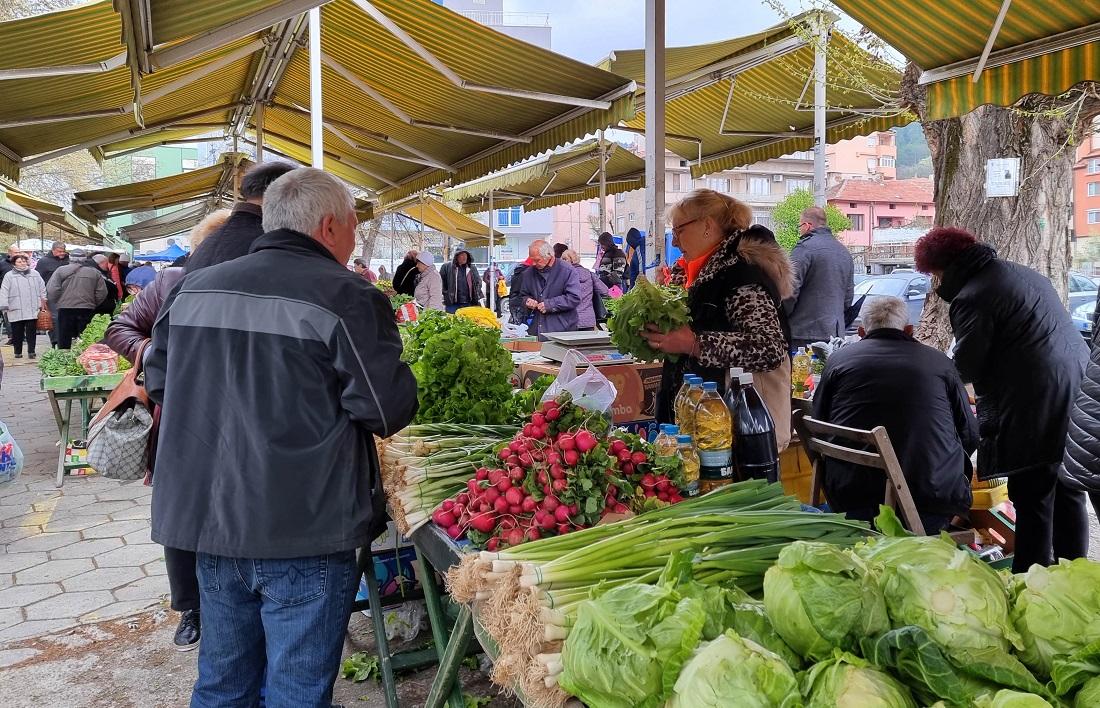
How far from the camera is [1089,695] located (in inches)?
43.9

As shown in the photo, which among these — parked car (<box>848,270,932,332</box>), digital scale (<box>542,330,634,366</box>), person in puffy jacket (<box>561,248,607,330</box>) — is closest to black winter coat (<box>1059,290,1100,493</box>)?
digital scale (<box>542,330,634,366</box>)

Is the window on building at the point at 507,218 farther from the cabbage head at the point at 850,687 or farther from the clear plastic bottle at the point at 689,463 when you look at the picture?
the cabbage head at the point at 850,687

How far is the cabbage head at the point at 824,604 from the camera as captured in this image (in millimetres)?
1241

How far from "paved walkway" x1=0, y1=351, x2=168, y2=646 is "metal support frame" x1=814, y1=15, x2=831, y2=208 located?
613cm

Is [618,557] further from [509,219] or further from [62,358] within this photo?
[509,219]

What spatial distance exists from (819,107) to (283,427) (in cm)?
605

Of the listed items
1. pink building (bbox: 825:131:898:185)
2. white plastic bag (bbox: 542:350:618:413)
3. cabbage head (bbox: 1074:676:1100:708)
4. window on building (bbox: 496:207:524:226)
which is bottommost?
cabbage head (bbox: 1074:676:1100:708)

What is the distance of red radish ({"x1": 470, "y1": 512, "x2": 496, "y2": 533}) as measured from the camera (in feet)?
6.81

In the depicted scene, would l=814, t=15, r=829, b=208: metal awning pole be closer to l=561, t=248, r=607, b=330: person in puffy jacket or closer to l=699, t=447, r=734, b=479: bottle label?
l=561, t=248, r=607, b=330: person in puffy jacket

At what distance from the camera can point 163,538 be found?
7.59 feet

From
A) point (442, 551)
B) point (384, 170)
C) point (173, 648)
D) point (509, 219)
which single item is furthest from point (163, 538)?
point (509, 219)

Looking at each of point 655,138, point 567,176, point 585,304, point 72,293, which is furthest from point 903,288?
point 72,293

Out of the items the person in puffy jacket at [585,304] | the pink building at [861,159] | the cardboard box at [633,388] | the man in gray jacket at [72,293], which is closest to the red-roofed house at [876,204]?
the pink building at [861,159]

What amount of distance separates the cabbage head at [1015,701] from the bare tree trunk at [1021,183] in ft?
20.7
